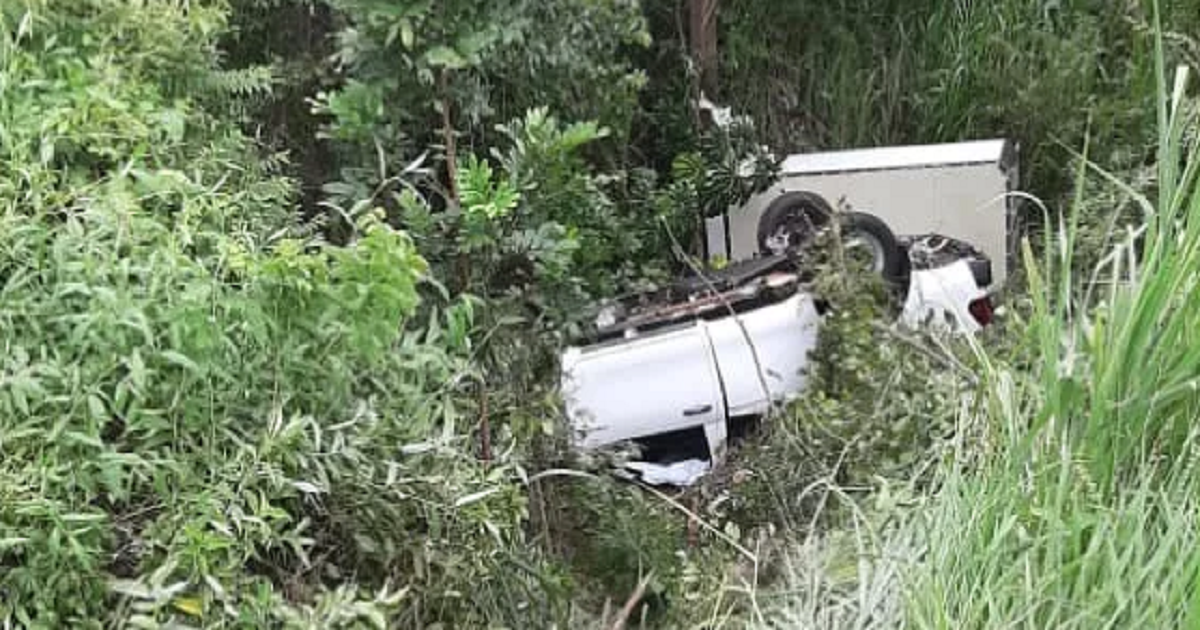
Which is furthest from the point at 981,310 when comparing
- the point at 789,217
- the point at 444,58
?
the point at 444,58

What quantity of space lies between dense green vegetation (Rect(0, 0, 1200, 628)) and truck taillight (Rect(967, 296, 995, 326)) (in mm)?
450

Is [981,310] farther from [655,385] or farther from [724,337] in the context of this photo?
[655,385]

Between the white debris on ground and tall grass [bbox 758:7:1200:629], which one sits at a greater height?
tall grass [bbox 758:7:1200:629]

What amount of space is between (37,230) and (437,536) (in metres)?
0.81

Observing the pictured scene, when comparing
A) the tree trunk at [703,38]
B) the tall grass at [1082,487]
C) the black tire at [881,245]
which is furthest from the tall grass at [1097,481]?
the tree trunk at [703,38]

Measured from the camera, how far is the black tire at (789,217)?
4891 mm

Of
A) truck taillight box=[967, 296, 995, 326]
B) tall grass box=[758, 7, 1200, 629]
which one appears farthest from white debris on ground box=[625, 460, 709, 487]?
tall grass box=[758, 7, 1200, 629]

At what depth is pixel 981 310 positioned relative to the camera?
14.1 ft

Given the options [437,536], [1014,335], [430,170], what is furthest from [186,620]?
[1014,335]

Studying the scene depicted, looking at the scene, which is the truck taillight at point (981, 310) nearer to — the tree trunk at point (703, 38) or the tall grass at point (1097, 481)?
the tree trunk at point (703, 38)

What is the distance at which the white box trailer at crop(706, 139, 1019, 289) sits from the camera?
4859mm

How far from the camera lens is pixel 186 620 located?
1.96 m

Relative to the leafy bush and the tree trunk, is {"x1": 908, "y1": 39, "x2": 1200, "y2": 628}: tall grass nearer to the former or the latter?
the leafy bush

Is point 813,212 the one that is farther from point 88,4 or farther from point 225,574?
point 225,574
